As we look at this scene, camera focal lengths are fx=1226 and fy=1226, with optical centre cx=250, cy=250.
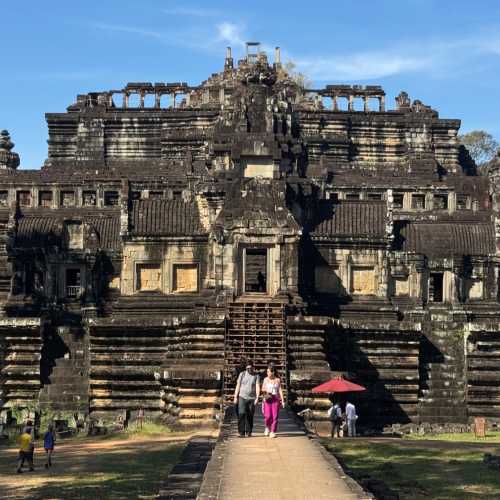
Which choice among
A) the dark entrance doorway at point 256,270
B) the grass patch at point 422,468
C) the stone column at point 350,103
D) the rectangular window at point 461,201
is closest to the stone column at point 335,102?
the stone column at point 350,103

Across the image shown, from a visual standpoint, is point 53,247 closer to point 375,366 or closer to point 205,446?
point 375,366

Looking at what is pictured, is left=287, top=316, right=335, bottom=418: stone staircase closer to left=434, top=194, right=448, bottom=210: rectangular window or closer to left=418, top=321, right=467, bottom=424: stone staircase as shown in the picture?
left=418, top=321, right=467, bottom=424: stone staircase

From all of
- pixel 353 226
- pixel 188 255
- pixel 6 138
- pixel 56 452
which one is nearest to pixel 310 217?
pixel 353 226

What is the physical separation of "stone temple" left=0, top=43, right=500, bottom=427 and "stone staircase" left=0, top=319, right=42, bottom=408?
0.17 feet

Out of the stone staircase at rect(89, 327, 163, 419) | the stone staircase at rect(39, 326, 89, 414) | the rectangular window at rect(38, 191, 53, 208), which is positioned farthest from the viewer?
the rectangular window at rect(38, 191, 53, 208)

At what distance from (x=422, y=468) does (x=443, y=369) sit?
689 inches

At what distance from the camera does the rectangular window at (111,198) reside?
202 feet

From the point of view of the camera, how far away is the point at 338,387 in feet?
125

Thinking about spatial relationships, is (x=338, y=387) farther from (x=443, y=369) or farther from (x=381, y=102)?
(x=381, y=102)

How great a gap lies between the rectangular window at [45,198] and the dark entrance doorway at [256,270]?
58.2 ft

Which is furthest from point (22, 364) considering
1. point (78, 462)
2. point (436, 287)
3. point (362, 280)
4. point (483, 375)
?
point (483, 375)

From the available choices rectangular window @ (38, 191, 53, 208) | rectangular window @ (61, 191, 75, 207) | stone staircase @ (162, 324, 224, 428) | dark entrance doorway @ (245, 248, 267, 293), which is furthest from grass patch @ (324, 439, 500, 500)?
rectangular window @ (38, 191, 53, 208)

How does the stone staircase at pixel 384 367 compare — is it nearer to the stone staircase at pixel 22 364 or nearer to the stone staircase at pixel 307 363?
the stone staircase at pixel 307 363

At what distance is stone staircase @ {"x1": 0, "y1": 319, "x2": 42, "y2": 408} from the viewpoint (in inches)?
1761
